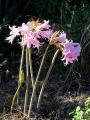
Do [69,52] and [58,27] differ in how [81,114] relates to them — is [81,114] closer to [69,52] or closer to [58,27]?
[69,52]

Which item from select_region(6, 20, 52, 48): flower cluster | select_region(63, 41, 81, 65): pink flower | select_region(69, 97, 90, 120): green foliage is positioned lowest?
select_region(69, 97, 90, 120): green foliage

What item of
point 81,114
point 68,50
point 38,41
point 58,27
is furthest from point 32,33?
point 58,27

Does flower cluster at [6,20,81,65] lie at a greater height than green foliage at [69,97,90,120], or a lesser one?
greater

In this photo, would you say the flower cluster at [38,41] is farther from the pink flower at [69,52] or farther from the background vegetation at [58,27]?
the background vegetation at [58,27]

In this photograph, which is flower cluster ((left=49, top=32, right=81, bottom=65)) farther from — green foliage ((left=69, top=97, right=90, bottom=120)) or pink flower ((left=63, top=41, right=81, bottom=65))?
green foliage ((left=69, top=97, right=90, bottom=120))

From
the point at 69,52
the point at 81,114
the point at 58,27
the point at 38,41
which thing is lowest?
the point at 81,114

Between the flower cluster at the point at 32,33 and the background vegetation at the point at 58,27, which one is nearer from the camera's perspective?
the flower cluster at the point at 32,33

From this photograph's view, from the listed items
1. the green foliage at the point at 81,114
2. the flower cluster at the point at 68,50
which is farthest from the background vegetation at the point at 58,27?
the flower cluster at the point at 68,50

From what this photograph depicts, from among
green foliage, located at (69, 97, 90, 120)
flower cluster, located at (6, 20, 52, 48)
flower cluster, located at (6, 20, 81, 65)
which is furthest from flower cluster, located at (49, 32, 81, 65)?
green foliage, located at (69, 97, 90, 120)

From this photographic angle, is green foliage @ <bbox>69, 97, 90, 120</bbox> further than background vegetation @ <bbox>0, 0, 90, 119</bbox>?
No

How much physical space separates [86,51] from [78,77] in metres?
0.35

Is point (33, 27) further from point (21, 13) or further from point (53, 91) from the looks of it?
point (21, 13)

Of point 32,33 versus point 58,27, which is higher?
point 58,27

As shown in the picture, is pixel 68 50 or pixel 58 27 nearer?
pixel 68 50
